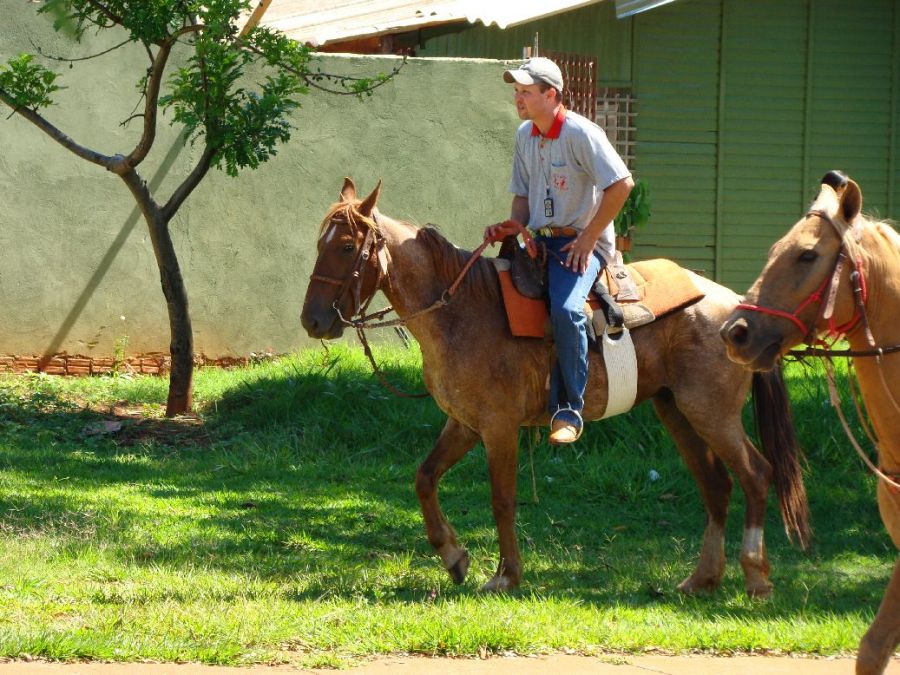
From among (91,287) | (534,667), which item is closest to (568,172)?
(534,667)

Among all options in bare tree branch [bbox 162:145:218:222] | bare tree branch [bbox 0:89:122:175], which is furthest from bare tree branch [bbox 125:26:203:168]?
bare tree branch [bbox 162:145:218:222]

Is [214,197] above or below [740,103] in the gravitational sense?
below

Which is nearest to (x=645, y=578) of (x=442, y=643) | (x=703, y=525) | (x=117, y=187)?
(x=703, y=525)

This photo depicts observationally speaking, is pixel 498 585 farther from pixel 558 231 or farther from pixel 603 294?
pixel 558 231

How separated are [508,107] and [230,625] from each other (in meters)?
8.12

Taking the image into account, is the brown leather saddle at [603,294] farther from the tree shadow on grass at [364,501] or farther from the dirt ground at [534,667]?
Answer: the dirt ground at [534,667]

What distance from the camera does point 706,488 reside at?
23.7 ft

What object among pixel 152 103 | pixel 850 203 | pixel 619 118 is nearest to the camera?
pixel 850 203

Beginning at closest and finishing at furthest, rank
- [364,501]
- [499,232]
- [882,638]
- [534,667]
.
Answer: [882,638]
[534,667]
[499,232]
[364,501]

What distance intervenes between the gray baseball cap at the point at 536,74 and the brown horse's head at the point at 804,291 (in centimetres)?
221

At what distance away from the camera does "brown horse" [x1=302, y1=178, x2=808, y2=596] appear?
655cm

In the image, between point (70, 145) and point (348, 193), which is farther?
point (70, 145)

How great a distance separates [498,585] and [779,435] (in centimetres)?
184

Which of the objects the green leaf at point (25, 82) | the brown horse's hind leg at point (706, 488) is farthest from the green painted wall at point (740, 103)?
the brown horse's hind leg at point (706, 488)
